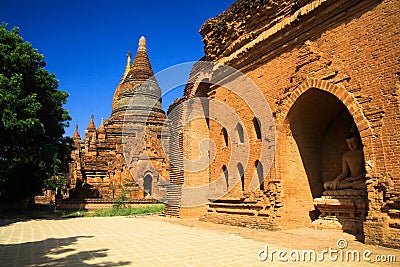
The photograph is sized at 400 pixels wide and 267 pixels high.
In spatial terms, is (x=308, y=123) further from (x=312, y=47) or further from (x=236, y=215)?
(x=236, y=215)

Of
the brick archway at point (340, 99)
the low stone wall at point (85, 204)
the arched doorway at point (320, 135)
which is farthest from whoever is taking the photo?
the low stone wall at point (85, 204)

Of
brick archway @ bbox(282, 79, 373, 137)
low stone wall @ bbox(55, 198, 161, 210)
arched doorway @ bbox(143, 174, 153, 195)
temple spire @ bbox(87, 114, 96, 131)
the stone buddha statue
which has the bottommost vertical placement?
low stone wall @ bbox(55, 198, 161, 210)

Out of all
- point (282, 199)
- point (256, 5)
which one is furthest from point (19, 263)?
point (256, 5)

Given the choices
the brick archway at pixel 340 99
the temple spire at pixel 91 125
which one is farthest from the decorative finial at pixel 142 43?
the brick archway at pixel 340 99

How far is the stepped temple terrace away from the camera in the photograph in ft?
23.5

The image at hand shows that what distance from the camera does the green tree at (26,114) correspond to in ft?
42.6

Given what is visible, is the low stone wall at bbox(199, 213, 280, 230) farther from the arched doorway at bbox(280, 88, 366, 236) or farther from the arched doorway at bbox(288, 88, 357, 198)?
the arched doorway at bbox(288, 88, 357, 198)

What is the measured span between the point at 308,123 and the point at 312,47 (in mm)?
2466

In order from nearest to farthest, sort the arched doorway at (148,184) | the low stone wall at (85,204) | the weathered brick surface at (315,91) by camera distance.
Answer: the weathered brick surface at (315,91), the low stone wall at (85,204), the arched doorway at (148,184)

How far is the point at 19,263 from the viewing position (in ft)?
18.2

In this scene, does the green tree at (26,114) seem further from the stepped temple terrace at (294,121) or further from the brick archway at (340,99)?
the brick archway at (340,99)

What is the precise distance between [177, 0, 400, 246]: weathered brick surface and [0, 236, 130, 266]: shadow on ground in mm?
5258

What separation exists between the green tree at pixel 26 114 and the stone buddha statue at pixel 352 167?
1146 cm

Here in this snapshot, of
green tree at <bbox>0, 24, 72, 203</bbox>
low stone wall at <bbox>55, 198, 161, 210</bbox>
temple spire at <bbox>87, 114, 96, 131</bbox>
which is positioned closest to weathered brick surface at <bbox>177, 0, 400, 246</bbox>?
green tree at <bbox>0, 24, 72, 203</bbox>
